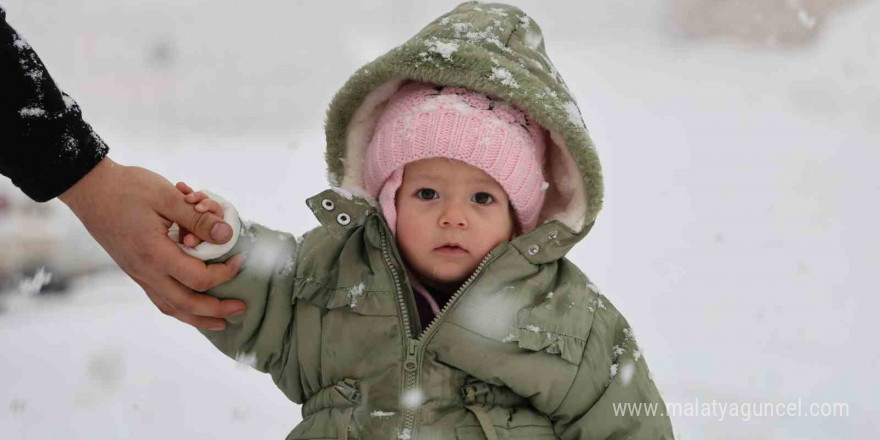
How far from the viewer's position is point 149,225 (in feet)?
5.35

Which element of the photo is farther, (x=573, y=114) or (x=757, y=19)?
(x=757, y=19)

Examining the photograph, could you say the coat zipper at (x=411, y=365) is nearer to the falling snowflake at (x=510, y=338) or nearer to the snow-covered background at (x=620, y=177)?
the falling snowflake at (x=510, y=338)

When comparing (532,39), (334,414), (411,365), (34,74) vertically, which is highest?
(532,39)

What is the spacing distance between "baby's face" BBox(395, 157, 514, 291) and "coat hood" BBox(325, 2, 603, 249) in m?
0.13

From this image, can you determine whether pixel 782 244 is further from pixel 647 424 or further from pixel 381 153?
pixel 381 153

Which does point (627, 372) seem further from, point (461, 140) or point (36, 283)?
point (36, 283)

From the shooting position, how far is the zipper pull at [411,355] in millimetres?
1663

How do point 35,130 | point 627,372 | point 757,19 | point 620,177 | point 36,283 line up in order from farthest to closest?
1. point 757,19
2. point 620,177
3. point 36,283
4. point 627,372
5. point 35,130

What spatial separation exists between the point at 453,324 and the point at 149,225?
63 cm

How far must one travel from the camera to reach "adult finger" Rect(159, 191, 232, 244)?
1.64m

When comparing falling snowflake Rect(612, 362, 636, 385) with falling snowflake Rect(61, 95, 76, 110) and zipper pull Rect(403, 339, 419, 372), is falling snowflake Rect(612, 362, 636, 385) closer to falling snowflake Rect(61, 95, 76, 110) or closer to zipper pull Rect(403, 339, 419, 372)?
zipper pull Rect(403, 339, 419, 372)

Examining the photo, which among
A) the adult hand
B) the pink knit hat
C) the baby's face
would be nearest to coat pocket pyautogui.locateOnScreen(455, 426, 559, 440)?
the baby's face

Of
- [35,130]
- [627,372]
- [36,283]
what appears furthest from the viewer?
[36,283]

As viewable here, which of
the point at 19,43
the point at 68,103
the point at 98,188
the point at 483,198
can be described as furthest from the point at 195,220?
the point at 483,198
